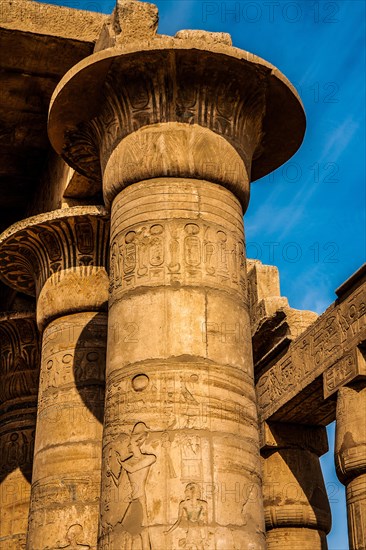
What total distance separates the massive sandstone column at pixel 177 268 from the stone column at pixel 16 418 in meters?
4.72

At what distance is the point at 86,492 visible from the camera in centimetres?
861

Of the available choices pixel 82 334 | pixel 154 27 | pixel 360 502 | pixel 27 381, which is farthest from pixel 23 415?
pixel 154 27

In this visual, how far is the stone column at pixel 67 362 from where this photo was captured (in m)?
8.59

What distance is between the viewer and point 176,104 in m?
7.20

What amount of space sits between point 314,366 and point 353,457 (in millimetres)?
2234

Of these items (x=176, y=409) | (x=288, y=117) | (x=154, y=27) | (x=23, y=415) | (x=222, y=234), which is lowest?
(x=176, y=409)

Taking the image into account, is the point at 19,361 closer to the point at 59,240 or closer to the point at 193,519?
the point at 59,240

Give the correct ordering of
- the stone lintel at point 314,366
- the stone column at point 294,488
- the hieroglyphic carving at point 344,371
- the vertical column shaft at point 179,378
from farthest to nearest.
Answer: the stone column at point 294,488 → the stone lintel at point 314,366 → the hieroglyphic carving at point 344,371 → the vertical column shaft at point 179,378

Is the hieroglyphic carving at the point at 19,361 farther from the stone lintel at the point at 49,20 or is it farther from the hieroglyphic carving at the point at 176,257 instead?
the hieroglyphic carving at the point at 176,257

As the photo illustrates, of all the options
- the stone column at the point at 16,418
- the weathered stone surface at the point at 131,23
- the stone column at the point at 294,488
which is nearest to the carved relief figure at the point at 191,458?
the weathered stone surface at the point at 131,23

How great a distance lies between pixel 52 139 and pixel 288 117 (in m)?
2.22

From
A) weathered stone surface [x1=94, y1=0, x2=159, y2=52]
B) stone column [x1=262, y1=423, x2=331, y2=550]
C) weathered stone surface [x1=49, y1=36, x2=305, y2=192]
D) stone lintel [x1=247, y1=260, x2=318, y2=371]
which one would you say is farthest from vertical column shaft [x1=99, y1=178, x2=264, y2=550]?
stone column [x1=262, y1=423, x2=331, y2=550]

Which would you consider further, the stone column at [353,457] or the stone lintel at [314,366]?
the stone lintel at [314,366]

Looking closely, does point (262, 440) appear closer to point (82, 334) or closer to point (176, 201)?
point (82, 334)
